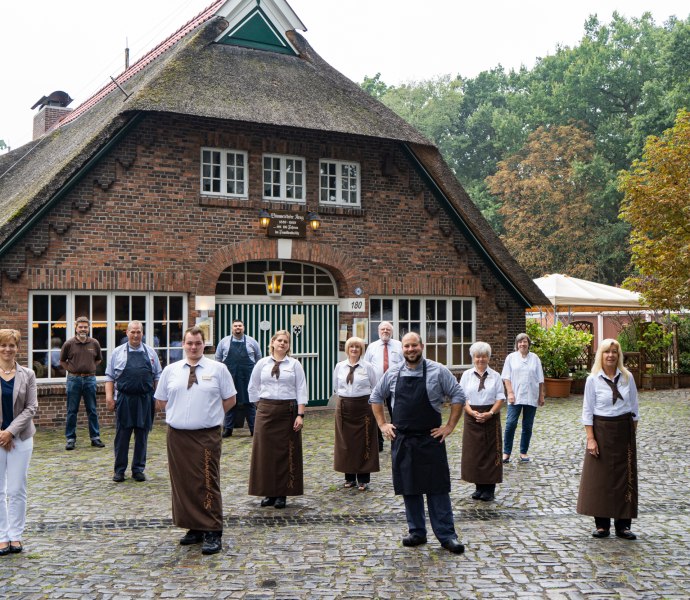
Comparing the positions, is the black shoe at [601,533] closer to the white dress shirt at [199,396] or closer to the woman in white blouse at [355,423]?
the woman in white blouse at [355,423]

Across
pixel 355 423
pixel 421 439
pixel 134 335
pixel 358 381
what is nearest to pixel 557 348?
pixel 358 381

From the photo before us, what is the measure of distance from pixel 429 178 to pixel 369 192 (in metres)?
1.28

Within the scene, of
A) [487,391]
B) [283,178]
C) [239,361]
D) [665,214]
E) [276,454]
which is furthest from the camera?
[665,214]

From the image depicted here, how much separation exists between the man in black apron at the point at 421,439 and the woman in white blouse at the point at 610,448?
4.07ft

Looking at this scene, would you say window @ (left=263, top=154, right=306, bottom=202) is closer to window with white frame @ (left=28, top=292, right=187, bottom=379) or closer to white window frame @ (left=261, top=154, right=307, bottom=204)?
white window frame @ (left=261, top=154, right=307, bottom=204)

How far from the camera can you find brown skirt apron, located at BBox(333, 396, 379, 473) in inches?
341

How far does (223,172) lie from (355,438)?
23.9ft

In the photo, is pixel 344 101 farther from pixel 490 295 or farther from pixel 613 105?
pixel 613 105

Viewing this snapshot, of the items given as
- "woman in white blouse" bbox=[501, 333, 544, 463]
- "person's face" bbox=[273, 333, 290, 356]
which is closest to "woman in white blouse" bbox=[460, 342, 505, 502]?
"woman in white blouse" bbox=[501, 333, 544, 463]

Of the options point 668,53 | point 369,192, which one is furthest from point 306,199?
point 668,53

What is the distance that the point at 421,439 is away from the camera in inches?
257

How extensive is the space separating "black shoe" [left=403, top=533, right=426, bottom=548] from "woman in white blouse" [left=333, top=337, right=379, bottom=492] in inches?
84.3

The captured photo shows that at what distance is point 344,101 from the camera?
51.7ft

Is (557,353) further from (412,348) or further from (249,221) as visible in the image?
(412,348)
